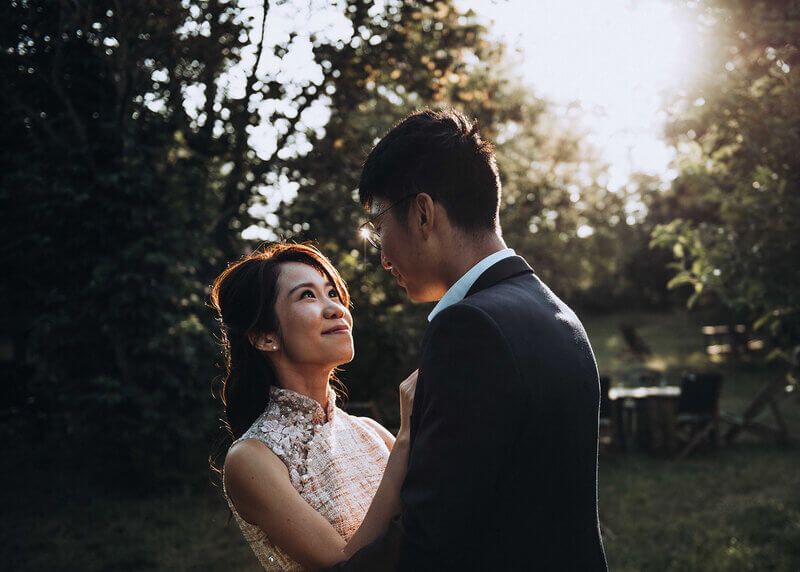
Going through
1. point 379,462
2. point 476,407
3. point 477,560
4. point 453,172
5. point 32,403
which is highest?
point 453,172

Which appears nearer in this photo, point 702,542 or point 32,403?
point 702,542

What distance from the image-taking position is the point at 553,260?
61.8 ft

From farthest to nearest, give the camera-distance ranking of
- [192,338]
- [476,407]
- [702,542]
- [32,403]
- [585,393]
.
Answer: [32,403], [192,338], [702,542], [585,393], [476,407]

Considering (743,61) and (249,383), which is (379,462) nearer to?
(249,383)

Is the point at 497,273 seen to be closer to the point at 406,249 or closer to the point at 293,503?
the point at 406,249

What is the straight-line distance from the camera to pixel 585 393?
1.77m

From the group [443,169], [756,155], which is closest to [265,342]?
[443,169]

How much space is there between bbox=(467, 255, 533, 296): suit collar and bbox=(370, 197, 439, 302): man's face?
18cm

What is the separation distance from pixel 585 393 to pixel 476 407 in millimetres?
404

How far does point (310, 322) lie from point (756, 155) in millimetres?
4323

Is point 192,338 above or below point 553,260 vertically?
above

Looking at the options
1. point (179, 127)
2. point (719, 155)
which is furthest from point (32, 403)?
point (719, 155)

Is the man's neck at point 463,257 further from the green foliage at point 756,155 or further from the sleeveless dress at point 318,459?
the green foliage at point 756,155

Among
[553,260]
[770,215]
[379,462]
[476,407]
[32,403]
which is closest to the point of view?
[476,407]
